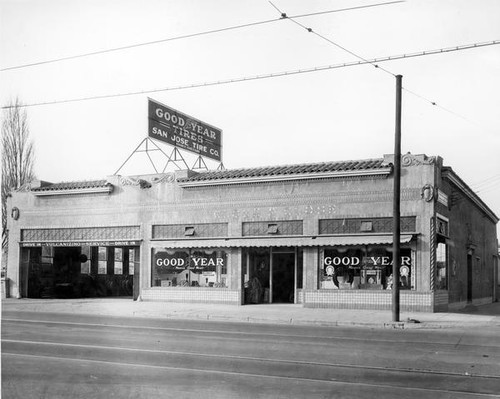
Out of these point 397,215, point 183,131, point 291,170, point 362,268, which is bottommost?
point 362,268

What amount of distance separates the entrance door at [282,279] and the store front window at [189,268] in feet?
6.53

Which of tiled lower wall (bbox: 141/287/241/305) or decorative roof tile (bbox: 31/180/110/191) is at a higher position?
decorative roof tile (bbox: 31/180/110/191)

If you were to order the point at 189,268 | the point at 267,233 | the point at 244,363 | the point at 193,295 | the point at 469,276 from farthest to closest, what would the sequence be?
1. the point at 469,276
2. the point at 189,268
3. the point at 193,295
4. the point at 267,233
5. the point at 244,363

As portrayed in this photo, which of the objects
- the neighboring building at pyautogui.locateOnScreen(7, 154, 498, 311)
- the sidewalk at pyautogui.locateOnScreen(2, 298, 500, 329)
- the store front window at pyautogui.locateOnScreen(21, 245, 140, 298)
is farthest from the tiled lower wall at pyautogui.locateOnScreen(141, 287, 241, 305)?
Answer: the store front window at pyautogui.locateOnScreen(21, 245, 140, 298)

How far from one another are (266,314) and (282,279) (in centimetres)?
457

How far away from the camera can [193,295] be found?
24.9 meters

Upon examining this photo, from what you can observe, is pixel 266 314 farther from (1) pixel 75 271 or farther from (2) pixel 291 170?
(1) pixel 75 271

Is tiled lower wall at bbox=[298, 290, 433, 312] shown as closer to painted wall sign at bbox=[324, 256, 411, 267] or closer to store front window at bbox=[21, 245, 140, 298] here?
painted wall sign at bbox=[324, 256, 411, 267]

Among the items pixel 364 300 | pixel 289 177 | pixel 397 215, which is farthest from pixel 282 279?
pixel 397 215

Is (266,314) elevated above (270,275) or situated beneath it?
situated beneath

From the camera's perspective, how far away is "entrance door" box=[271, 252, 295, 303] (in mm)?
24375

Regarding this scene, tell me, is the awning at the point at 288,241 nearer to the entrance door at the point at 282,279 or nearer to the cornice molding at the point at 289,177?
the entrance door at the point at 282,279

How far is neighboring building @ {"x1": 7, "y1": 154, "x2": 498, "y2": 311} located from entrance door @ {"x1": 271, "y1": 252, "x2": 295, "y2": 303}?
0.04 m

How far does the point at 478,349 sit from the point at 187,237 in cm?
1500
